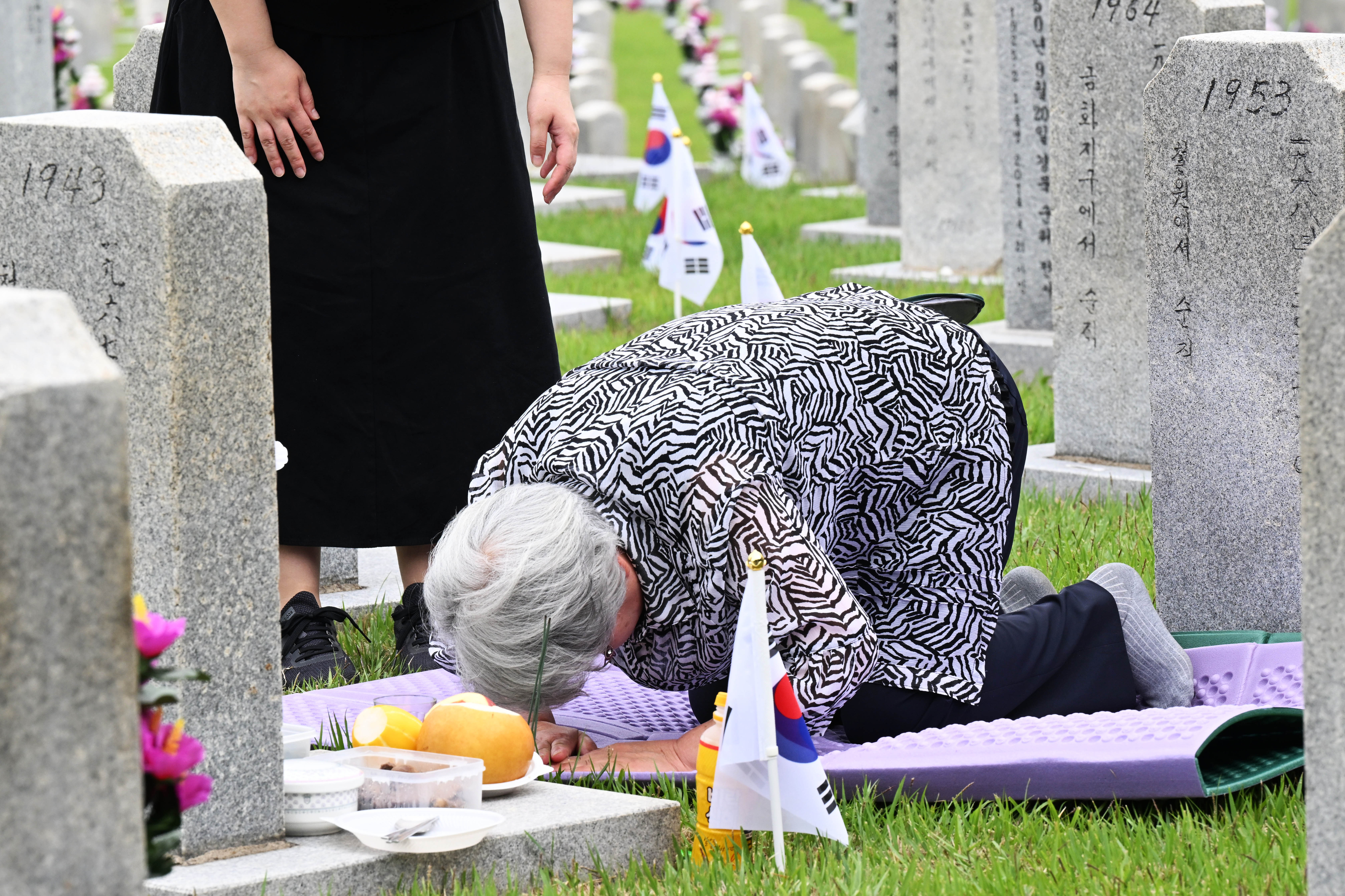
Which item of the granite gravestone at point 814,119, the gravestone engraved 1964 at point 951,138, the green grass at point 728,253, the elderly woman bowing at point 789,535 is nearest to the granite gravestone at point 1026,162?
the green grass at point 728,253

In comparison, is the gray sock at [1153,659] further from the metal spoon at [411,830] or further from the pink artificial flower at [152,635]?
the pink artificial flower at [152,635]

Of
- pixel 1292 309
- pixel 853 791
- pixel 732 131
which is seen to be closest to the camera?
pixel 853 791

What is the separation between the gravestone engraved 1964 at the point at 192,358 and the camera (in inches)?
94.7

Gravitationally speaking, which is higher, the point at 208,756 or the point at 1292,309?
the point at 1292,309

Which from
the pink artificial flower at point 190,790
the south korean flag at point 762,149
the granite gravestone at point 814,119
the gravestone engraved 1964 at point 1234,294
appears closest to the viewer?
the pink artificial flower at point 190,790

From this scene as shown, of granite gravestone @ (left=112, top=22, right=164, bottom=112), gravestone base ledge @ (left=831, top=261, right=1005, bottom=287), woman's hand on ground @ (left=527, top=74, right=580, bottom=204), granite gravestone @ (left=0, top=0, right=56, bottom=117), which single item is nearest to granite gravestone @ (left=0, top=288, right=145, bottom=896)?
woman's hand on ground @ (left=527, top=74, right=580, bottom=204)

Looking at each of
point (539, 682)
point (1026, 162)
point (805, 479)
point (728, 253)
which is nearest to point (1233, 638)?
point (805, 479)

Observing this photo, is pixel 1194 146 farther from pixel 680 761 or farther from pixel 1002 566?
pixel 680 761

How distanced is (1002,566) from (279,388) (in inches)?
56.1

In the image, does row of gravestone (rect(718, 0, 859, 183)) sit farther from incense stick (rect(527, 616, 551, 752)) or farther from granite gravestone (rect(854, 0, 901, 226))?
incense stick (rect(527, 616, 551, 752))

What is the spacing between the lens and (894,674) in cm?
318

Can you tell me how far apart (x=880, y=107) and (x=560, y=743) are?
7.42m

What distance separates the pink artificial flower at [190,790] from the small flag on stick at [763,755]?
891 millimetres

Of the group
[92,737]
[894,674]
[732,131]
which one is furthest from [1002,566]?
[732,131]
